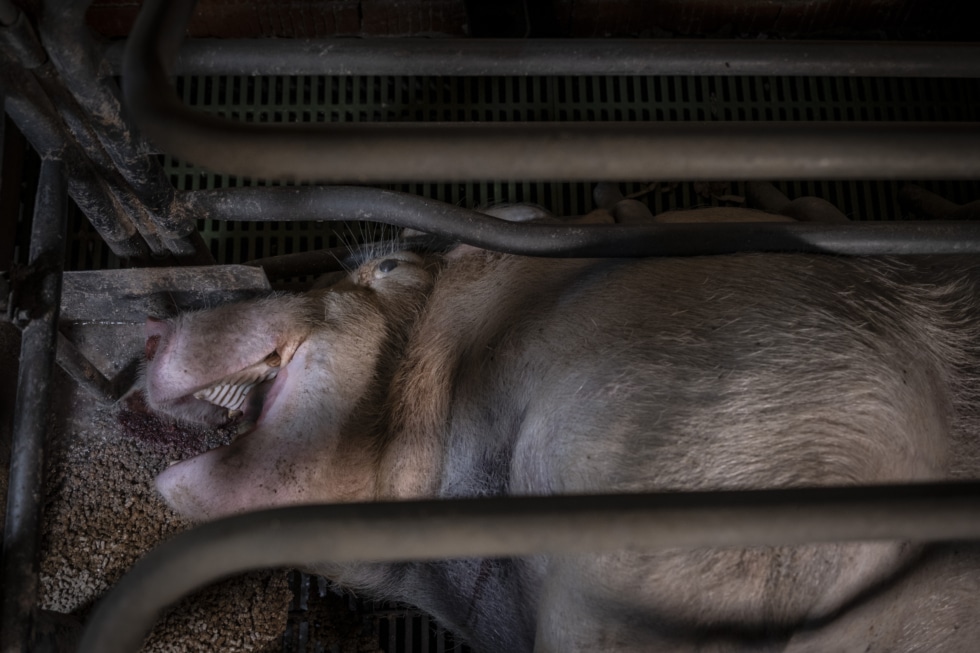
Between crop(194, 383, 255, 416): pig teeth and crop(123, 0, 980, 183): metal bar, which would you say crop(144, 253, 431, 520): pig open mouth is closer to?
crop(194, 383, 255, 416): pig teeth

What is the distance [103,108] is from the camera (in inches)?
52.4

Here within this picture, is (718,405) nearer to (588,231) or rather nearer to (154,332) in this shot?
(588,231)

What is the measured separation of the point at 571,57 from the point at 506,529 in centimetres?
108

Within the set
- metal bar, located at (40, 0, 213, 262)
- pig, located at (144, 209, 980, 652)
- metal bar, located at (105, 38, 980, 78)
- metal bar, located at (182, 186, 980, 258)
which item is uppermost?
metal bar, located at (105, 38, 980, 78)

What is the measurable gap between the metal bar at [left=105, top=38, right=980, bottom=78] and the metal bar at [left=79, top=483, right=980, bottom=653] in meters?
0.97

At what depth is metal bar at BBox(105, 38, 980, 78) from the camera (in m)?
1.55

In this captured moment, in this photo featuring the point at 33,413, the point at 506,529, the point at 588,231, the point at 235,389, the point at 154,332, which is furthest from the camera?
the point at 235,389

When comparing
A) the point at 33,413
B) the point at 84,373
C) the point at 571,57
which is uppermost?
the point at 571,57

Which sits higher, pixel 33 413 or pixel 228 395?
pixel 228 395

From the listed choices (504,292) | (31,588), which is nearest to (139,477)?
(31,588)

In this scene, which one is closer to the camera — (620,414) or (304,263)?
(620,414)

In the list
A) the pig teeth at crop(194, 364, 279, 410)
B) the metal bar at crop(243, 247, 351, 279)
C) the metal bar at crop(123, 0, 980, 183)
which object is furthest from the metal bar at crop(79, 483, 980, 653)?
the metal bar at crop(243, 247, 351, 279)

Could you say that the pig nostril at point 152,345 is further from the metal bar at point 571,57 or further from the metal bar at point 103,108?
the metal bar at point 571,57

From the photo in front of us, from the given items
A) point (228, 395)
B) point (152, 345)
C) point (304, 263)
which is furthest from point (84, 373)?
point (304, 263)
